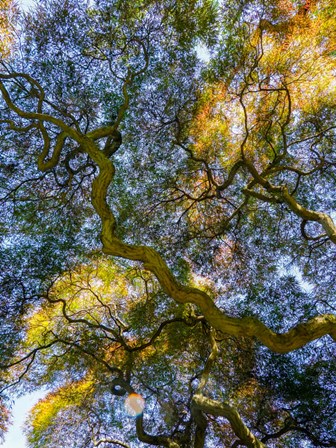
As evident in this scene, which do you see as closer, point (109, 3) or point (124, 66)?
point (109, 3)

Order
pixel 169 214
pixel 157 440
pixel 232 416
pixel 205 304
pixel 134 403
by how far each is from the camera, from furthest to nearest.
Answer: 1. pixel 169 214
2. pixel 134 403
3. pixel 157 440
4. pixel 232 416
5. pixel 205 304

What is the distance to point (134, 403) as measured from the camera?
6.91 meters

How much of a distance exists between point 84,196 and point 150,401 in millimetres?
3793

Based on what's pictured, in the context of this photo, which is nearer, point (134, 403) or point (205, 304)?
point (205, 304)

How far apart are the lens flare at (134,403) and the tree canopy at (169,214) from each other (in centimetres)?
4

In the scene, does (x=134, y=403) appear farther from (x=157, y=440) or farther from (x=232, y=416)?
(x=232, y=416)

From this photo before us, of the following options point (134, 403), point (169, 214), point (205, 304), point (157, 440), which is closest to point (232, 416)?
point (205, 304)

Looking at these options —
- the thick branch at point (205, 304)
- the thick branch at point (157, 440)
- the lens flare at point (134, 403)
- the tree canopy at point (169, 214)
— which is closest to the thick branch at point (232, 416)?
the thick branch at point (205, 304)

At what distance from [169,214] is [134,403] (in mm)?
3303

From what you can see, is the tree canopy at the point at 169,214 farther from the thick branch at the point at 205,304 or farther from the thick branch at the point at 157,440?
the thick branch at the point at 205,304

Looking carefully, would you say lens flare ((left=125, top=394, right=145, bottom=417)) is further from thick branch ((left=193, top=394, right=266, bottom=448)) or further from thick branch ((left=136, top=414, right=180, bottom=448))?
thick branch ((left=193, top=394, right=266, bottom=448))

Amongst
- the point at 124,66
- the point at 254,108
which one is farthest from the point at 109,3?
the point at 254,108

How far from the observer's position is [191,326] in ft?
22.0

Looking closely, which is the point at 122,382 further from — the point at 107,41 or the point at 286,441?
the point at 107,41
